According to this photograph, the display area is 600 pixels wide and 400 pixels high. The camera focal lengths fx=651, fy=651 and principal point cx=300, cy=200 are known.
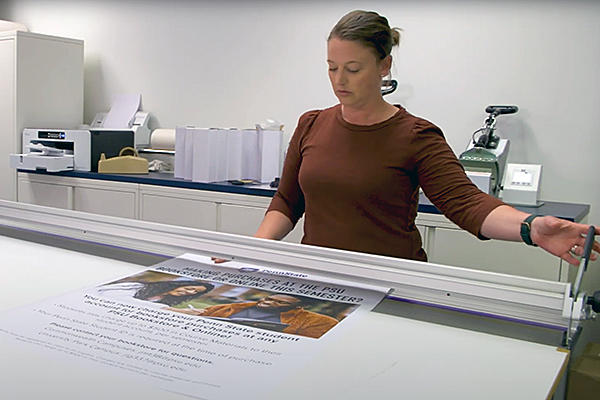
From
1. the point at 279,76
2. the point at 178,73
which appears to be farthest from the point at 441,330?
the point at 178,73

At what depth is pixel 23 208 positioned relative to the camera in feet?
5.42

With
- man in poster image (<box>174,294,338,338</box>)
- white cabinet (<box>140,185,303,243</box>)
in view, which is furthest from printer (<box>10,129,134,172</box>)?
man in poster image (<box>174,294,338,338</box>)

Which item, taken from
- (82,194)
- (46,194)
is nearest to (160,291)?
(82,194)

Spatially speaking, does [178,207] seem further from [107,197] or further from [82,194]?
[82,194]

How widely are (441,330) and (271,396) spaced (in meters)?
0.34

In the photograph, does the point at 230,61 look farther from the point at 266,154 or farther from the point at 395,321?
the point at 395,321

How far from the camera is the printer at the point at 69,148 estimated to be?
3.59 meters

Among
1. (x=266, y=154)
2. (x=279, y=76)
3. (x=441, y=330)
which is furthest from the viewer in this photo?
(x=279, y=76)

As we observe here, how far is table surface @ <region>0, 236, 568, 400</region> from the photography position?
2.54 feet

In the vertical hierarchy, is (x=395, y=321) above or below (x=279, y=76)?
below

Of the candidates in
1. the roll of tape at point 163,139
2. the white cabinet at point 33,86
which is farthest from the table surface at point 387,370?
the white cabinet at point 33,86

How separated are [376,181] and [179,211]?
195 centimetres

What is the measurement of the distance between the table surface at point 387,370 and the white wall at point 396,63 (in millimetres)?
2213

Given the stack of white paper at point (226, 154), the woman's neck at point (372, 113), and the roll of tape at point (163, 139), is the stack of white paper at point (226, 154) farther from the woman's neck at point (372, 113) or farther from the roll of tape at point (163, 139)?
the woman's neck at point (372, 113)
